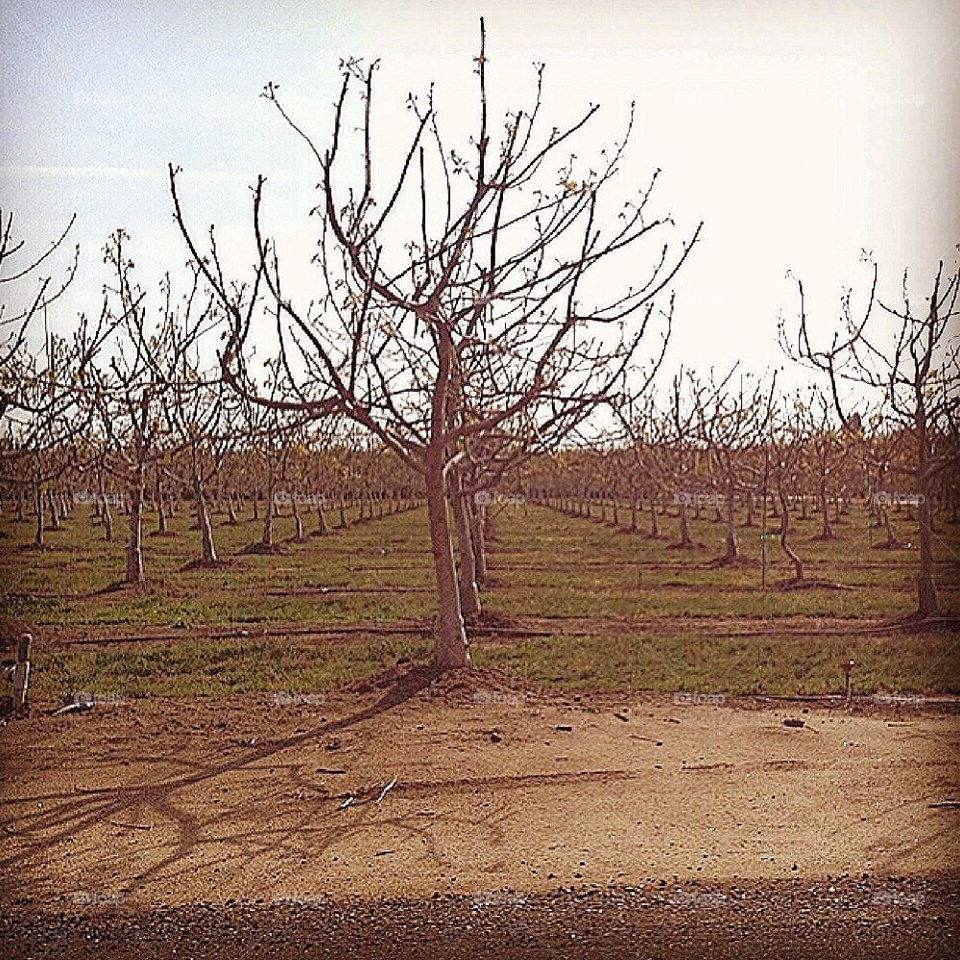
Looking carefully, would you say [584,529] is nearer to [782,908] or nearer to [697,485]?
[697,485]

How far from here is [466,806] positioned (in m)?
3.39

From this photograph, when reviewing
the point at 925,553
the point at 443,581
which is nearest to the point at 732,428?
the point at 925,553

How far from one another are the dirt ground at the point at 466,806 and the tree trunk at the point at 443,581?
0.12 meters

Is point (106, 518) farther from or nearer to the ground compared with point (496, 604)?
farther from the ground

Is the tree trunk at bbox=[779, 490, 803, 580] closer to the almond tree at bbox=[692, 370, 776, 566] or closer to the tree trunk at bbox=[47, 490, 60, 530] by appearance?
the almond tree at bbox=[692, 370, 776, 566]

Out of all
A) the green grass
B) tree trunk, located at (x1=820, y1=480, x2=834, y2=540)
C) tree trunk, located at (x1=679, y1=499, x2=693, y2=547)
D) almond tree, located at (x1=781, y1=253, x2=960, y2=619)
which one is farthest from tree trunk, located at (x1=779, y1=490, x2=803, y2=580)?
almond tree, located at (x1=781, y1=253, x2=960, y2=619)

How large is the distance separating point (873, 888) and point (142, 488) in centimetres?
348

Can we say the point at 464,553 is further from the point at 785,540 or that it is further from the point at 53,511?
the point at 53,511

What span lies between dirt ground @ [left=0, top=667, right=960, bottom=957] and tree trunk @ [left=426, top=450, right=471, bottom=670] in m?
0.12

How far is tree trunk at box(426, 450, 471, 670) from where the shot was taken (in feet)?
15.0

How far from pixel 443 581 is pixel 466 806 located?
1.35m

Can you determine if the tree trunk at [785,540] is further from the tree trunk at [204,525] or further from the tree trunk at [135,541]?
the tree trunk at [135,541]

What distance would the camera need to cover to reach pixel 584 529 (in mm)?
6344

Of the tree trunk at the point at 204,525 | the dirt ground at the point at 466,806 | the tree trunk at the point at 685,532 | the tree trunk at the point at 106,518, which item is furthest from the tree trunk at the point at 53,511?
the tree trunk at the point at 685,532
